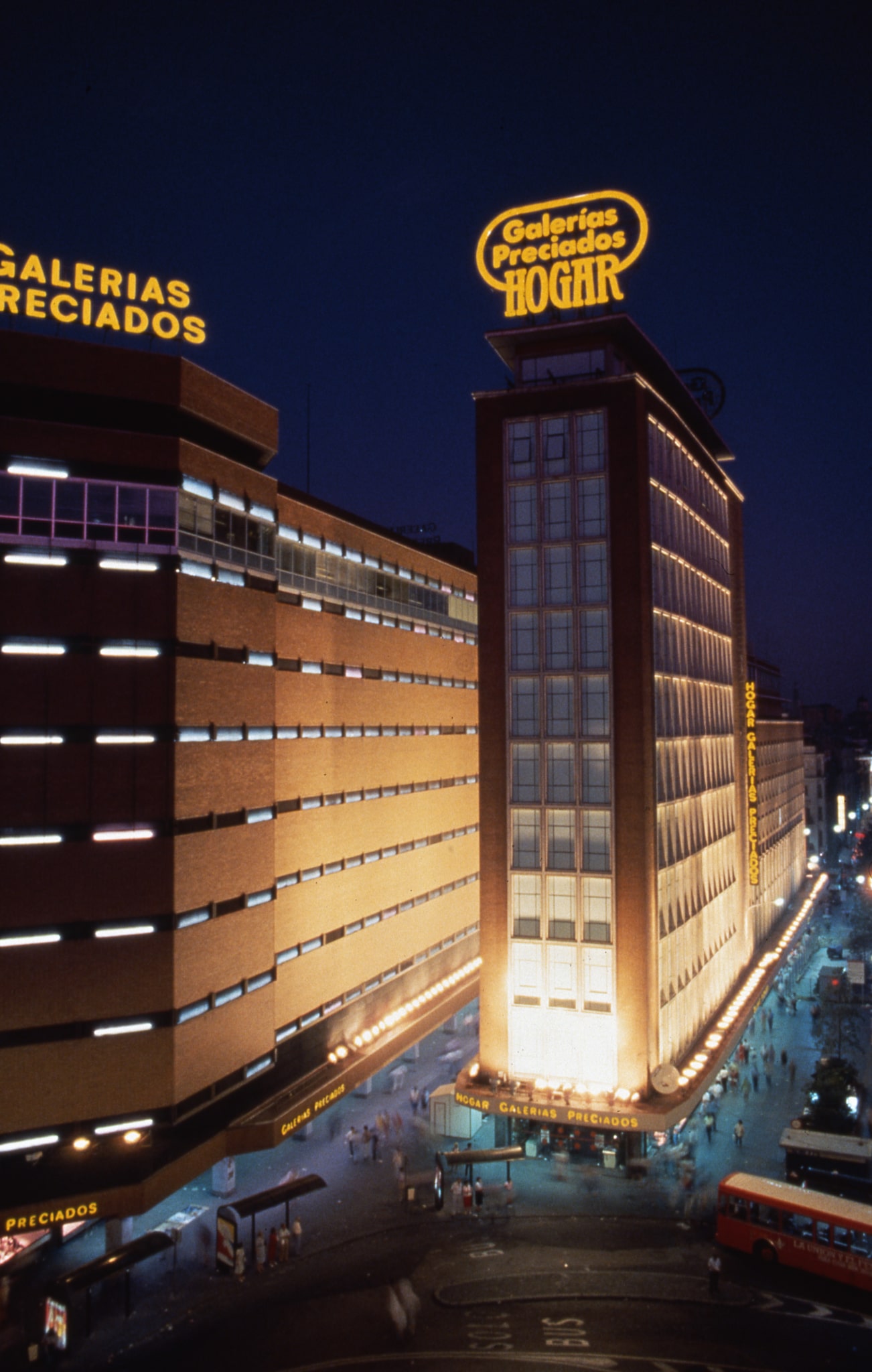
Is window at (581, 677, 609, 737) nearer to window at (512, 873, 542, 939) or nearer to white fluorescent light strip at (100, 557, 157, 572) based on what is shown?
window at (512, 873, 542, 939)

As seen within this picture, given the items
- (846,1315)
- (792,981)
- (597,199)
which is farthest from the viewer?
(792,981)

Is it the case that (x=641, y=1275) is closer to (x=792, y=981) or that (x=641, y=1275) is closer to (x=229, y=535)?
(x=229, y=535)

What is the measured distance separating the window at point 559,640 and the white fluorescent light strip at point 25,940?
2362cm

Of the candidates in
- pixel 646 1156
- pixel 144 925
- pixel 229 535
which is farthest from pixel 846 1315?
pixel 229 535

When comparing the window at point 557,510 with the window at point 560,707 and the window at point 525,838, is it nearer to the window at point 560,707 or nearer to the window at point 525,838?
the window at point 560,707

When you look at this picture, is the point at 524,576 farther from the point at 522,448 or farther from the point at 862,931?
the point at 862,931

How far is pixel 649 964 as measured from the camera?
41219mm

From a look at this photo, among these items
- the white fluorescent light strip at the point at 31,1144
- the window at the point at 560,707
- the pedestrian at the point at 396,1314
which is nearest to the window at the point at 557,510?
the window at the point at 560,707

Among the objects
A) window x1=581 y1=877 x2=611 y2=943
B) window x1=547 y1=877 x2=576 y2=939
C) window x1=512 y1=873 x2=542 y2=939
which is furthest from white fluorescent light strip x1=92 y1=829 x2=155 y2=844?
window x1=581 y1=877 x2=611 y2=943

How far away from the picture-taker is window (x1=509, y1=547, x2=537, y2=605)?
44.2 m

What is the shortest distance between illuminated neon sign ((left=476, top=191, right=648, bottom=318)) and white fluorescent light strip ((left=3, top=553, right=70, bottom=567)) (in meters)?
24.7

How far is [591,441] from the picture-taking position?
143ft

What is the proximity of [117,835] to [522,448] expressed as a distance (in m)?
25.2

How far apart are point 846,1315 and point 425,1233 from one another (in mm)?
14352
